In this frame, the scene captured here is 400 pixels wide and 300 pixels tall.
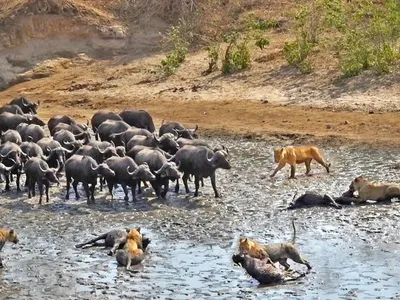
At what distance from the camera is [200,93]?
91.1ft

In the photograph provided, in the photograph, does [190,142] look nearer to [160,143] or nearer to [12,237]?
[160,143]

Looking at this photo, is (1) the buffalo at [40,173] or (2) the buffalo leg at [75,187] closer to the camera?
(1) the buffalo at [40,173]

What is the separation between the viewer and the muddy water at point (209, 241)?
43.4 ft

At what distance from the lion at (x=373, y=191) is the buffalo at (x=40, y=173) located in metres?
5.12

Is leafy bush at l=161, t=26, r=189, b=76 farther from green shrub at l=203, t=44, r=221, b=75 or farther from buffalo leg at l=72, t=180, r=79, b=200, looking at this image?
buffalo leg at l=72, t=180, r=79, b=200

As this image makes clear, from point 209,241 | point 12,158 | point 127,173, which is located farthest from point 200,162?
point 12,158

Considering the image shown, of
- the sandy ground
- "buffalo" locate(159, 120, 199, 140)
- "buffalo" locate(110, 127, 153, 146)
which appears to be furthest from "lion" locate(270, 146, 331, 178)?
the sandy ground

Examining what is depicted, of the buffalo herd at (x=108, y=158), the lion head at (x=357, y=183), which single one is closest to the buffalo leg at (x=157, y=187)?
the buffalo herd at (x=108, y=158)

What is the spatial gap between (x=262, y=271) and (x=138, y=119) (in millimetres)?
10328

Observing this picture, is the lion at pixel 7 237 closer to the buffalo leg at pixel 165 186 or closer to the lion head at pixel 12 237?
the lion head at pixel 12 237

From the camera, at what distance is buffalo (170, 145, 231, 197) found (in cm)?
1814

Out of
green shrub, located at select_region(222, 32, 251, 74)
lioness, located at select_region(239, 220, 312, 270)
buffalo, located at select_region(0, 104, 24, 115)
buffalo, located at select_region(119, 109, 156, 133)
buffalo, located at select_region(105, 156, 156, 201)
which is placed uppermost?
green shrub, located at select_region(222, 32, 251, 74)

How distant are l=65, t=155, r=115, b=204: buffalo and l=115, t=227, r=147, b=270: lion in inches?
119

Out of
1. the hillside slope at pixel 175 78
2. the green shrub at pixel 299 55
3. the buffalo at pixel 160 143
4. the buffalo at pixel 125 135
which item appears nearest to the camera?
the buffalo at pixel 160 143
